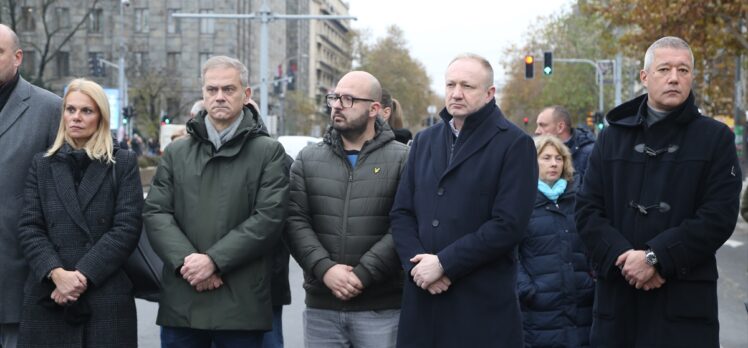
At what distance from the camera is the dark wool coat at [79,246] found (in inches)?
206

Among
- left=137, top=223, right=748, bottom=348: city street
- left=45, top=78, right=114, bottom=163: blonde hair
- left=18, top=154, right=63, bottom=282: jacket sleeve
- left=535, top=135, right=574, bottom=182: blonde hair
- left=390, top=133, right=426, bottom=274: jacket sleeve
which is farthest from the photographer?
left=137, top=223, right=748, bottom=348: city street

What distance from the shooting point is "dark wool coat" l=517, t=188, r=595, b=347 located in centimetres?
598

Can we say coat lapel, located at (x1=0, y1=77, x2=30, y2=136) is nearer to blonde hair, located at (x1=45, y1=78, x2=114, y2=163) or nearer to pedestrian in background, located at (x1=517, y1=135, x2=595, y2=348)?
blonde hair, located at (x1=45, y1=78, x2=114, y2=163)

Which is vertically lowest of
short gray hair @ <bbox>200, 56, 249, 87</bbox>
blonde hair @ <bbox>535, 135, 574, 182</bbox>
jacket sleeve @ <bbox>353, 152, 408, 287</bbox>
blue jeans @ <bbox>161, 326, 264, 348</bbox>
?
blue jeans @ <bbox>161, 326, 264, 348</bbox>

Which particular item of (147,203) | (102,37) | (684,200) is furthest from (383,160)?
(102,37)

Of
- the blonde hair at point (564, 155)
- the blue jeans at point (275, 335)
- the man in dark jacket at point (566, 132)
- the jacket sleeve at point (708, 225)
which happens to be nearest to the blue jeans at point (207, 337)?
the blue jeans at point (275, 335)

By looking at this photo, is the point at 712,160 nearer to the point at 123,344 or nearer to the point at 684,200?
the point at 684,200

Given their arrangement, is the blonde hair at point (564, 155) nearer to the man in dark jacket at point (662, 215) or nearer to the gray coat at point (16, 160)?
the man in dark jacket at point (662, 215)

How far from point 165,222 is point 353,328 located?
1096 mm

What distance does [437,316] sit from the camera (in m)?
4.93

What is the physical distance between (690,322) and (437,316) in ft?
3.72

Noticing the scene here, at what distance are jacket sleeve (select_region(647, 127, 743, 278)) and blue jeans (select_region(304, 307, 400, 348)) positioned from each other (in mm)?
1451

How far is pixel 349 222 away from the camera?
5410mm

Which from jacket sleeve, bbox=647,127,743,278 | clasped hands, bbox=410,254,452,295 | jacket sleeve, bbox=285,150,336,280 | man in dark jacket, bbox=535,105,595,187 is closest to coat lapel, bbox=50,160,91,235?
jacket sleeve, bbox=285,150,336,280
